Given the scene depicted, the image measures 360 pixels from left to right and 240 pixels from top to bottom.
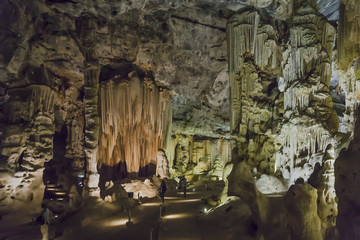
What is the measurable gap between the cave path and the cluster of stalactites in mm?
6142

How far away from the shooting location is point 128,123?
16406mm

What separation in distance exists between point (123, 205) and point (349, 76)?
843cm

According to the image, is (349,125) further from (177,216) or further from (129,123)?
(129,123)

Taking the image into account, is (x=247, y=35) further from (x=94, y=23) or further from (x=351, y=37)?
(x=94, y=23)

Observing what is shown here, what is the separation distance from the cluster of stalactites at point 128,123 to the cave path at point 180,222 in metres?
6.14

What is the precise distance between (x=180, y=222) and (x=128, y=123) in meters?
9.12

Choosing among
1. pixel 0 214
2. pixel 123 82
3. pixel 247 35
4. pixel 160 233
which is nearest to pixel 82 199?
pixel 0 214

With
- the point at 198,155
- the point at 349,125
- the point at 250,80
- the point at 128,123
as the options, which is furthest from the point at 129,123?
the point at 349,125

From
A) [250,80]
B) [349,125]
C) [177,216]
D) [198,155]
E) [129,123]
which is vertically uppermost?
[250,80]

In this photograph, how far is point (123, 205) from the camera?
1060cm

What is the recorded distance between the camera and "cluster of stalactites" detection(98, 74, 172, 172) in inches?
632

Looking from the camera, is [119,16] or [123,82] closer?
[119,16]

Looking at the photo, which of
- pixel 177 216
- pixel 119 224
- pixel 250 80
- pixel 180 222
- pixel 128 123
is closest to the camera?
pixel 180 222

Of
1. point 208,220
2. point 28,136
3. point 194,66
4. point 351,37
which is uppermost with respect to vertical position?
point 194,66
